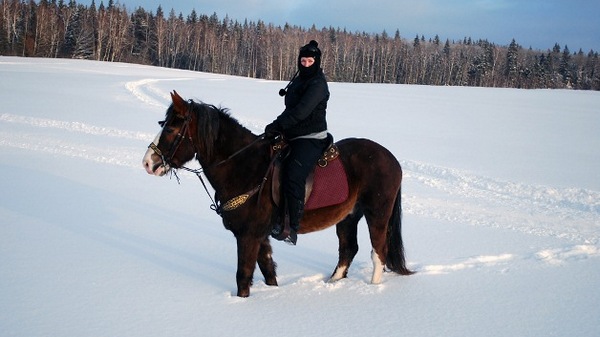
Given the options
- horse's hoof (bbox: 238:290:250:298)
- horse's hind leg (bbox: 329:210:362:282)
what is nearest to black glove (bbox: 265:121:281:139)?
horse's hind leg (bbox: 329:210:362:282)

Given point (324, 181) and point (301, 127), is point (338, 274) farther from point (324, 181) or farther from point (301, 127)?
point (301, 127)

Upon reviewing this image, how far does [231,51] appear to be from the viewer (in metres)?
68.4

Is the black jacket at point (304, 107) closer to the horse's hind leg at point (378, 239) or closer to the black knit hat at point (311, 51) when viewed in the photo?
the black knit hat at point (311, 51)

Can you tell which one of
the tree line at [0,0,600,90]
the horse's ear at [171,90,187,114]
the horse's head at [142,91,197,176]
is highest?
the tree line at [0,0,600,90]

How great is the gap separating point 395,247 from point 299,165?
154 cm

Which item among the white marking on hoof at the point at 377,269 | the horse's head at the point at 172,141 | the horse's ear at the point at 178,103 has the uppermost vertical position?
the horse's ear at the point at 178,103

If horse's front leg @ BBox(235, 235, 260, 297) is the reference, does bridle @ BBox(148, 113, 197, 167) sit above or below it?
above

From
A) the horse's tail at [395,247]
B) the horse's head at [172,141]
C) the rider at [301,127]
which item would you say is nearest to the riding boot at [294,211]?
the rider at [301,127]

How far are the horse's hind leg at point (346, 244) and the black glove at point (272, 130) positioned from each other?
1285 mm

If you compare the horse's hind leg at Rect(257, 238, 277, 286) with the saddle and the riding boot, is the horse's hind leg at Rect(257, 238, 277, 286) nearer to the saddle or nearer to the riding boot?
the riding boot

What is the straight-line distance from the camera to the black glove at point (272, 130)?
4.04 m

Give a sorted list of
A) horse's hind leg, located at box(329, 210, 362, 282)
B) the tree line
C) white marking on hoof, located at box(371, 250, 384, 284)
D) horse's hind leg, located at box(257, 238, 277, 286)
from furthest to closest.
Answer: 1. the tree line
2. horse's hind leg, located at box(329, 210, 362, 282)
3. white marking on hoof, located at box(371, 250, 384, 284)
4. horse's hind leg, located at box(257, 238, 277, 286)

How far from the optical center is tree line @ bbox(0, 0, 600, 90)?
5600cm

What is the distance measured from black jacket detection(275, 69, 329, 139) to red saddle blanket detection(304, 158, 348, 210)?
1.37 feet
